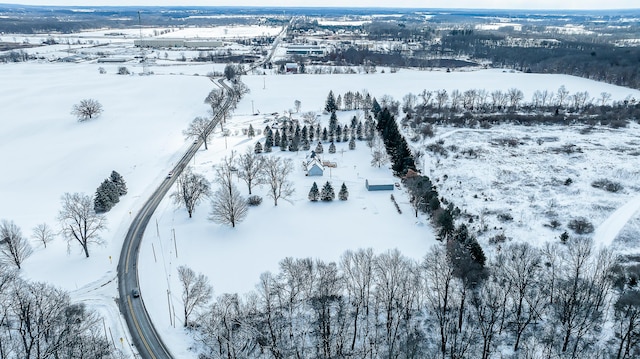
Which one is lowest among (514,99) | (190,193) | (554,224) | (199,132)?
(554,224)

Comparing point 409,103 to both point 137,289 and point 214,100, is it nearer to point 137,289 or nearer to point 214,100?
point 214,100

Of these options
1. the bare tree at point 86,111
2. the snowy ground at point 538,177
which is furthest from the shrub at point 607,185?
the bare tree at point 86,111

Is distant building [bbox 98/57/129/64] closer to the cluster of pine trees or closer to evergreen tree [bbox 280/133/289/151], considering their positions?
evergreen tree [bbox 280/133/289/151]

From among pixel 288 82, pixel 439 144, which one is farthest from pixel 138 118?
pixel 439 144

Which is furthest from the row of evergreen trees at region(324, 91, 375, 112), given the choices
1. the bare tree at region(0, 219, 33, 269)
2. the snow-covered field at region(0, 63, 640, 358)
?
the bare tree at region(0, 219, 33, 269)

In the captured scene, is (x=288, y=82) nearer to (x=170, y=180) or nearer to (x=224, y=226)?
(x=170, y=180)

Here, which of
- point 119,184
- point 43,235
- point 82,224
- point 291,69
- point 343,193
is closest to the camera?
point 43,235

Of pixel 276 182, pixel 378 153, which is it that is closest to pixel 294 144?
pixel 378 153
